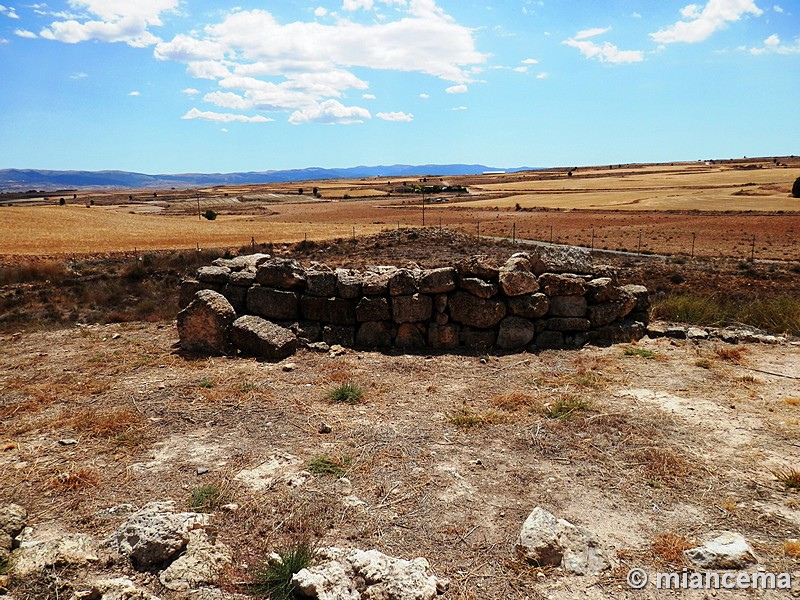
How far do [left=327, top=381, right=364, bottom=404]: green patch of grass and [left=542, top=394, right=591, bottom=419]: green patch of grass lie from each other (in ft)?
9.22

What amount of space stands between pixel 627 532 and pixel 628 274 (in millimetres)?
21767

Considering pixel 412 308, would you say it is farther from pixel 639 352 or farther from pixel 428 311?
pixel 639 352

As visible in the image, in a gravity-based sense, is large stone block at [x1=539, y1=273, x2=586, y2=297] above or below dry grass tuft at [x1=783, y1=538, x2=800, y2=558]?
above

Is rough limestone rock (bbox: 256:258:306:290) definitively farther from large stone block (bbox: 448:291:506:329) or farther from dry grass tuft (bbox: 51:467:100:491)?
dry grass tuft (bbox: 51:467:100:491)

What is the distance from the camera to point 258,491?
229 inches

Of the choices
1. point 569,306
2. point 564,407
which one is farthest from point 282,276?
point 564,407

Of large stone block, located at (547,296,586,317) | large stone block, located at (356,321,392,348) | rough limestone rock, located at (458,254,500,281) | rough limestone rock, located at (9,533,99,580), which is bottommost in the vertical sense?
rough limestone rock, located at (9,533,99,580)

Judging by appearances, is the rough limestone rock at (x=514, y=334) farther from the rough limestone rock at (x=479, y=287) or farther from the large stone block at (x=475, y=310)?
the rough limestone rock at (x=479, y=287)

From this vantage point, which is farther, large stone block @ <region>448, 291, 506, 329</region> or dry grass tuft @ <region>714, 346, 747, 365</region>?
large stone block @ <region>448, 291, 506, 329</region>

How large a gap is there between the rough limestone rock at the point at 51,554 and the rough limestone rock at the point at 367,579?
1.96 meters

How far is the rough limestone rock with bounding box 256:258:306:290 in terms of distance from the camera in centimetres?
1199

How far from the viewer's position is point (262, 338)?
10.7 m

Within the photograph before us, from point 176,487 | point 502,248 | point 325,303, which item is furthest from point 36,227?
point 176,487

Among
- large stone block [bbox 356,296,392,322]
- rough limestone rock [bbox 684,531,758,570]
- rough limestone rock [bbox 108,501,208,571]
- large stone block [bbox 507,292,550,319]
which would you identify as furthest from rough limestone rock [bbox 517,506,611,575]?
large stone block [bbox 356,296,392,322]
